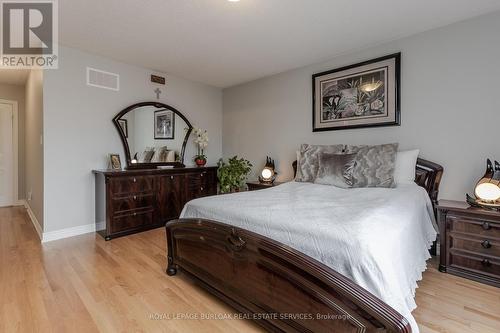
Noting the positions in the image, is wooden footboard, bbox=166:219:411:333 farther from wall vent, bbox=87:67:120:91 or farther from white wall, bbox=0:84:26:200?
white wall, bbox=0:84:26:200

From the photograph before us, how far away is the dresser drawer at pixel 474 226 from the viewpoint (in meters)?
2.08

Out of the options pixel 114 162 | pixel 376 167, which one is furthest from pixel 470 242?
pixel 114 162

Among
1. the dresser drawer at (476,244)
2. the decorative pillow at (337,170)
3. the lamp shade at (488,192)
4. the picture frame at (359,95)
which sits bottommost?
the dresser drawer at (476,244)

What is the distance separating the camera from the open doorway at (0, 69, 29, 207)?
16.4 feet

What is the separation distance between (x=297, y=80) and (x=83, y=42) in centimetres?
291

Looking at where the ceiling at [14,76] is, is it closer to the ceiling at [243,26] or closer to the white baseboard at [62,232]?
the ceiling at [243,26]

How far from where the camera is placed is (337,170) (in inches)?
112

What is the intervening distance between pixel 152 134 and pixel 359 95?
3122 millimetres

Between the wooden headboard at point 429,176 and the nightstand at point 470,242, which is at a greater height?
the wooden headboard at point 429,176

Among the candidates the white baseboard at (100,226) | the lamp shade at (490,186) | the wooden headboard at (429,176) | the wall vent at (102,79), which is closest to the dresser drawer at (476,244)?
the lamp shade at (490,186)

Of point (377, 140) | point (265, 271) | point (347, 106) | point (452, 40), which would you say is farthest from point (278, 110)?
point (265, 271)

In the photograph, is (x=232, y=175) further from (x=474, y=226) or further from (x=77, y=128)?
(x=474, y=226)

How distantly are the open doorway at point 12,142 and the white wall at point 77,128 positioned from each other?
9.03 ft

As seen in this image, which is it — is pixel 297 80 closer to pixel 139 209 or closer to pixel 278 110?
pixel 278 110
